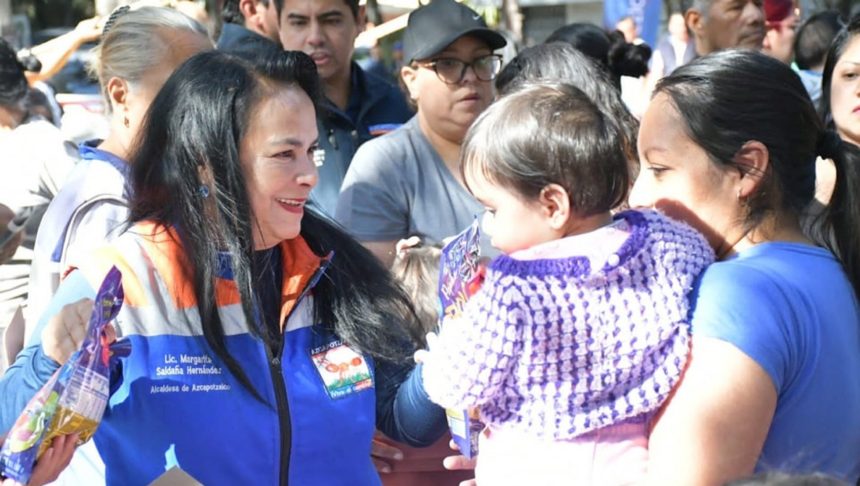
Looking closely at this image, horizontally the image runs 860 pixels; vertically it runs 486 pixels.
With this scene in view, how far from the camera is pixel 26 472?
81.1 inches

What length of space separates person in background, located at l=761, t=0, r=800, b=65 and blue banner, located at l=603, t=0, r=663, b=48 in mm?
867

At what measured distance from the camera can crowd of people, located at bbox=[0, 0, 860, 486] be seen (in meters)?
2.04

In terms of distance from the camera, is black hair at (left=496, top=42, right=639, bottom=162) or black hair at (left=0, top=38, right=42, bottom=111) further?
black hair at (left=0, top=38, right=42, bottom=111)

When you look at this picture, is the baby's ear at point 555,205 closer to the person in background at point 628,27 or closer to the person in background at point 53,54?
the person in background at point 53,54

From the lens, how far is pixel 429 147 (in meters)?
4.12

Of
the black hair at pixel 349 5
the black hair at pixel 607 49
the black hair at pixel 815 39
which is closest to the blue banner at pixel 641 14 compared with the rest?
the black hair at pixel 815 39

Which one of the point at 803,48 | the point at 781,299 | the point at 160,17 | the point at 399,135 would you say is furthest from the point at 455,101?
the point at 803,48

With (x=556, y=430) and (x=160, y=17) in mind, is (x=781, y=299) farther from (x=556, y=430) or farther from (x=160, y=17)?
(x=160, y=17)

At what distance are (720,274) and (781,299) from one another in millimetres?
118

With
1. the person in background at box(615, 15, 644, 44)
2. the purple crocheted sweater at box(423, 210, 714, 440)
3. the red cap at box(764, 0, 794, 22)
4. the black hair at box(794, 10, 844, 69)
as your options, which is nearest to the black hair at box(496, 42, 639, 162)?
the purple crocheted sweater at box(423, 210, 714, 440)

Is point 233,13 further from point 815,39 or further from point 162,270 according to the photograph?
point 162,270

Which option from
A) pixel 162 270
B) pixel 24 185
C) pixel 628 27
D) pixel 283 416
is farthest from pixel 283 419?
pixel 628 27

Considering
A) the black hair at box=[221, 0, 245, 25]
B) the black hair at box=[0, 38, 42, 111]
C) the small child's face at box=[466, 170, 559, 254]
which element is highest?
the small child's face at box=[466, 170, 559, 254]

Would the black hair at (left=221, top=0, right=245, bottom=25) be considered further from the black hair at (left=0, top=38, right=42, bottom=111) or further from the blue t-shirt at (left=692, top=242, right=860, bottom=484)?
the blue t-shirt at (left=692, top=242, right=860, bottom=484)
